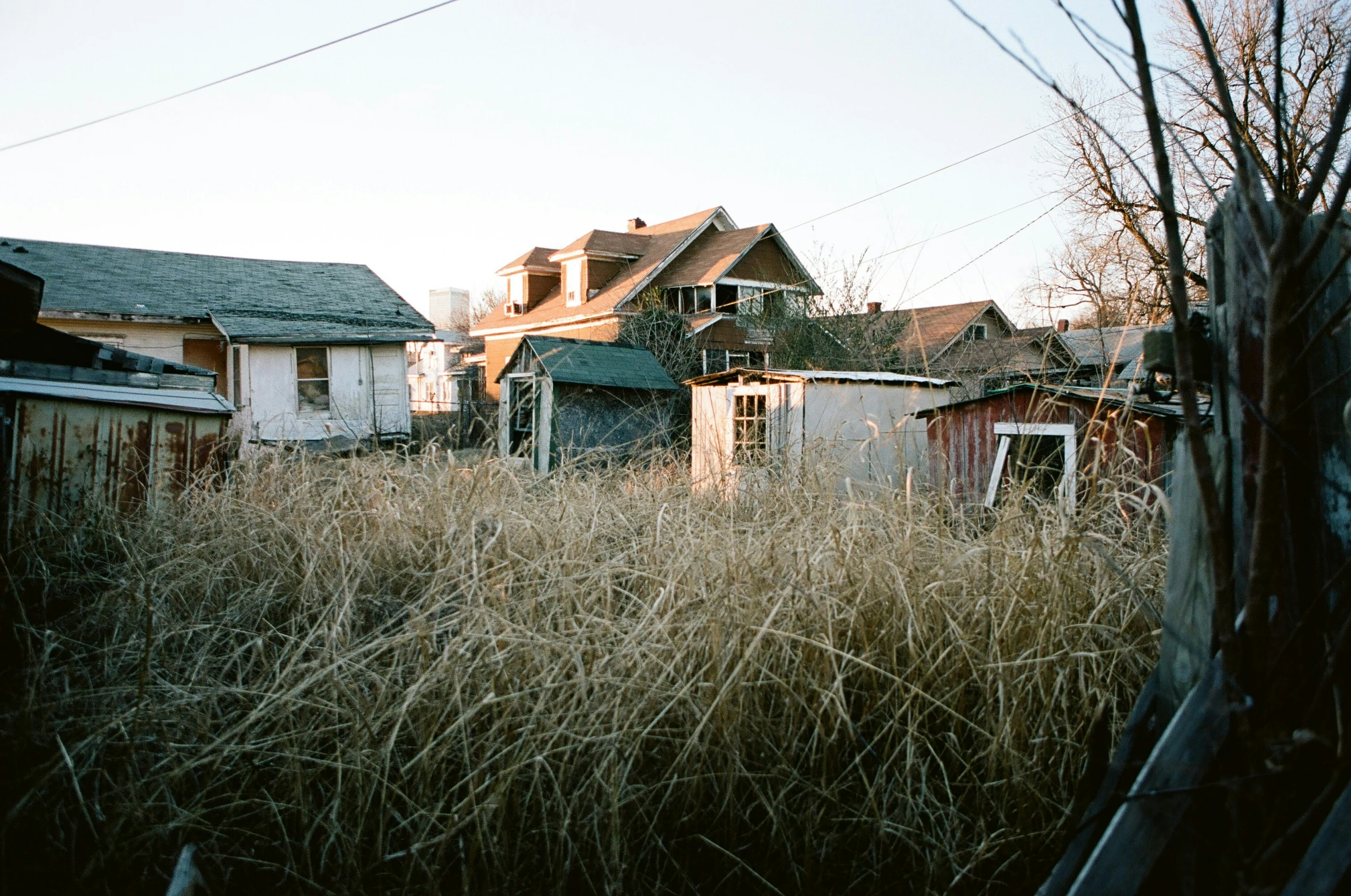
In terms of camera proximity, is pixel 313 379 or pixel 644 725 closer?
pixel 644 725

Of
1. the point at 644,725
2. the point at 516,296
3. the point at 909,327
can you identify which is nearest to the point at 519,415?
the point at 644,725

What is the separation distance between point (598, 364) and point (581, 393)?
749mm

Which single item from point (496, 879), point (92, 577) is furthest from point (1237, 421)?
point (92, 577)

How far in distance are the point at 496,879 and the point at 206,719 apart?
3.50 ft

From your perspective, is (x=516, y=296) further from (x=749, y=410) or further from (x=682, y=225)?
(x=749, y=410)

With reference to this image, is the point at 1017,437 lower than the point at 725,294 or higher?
lower

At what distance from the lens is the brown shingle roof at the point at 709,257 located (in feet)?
73.2

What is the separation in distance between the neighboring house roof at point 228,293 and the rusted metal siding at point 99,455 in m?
10.1

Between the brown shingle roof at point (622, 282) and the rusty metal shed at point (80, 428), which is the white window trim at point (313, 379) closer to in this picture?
the brown shingle roof at point (622, 282)

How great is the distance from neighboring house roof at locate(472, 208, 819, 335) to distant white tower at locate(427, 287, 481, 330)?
3129 centimetres

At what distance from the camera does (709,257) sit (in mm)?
23188

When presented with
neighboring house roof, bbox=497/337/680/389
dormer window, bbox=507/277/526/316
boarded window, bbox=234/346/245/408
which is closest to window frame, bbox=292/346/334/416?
boarded window, bbox=234/346/245/408

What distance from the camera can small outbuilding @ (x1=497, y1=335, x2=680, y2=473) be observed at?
14000 mm

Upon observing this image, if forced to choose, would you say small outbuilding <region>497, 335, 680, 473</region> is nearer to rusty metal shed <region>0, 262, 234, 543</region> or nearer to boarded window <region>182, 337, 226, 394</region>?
boarded window <region>182, 337, 226, 394</region>
